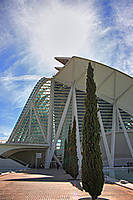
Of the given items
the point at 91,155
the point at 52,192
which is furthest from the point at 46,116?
the point at 91,155

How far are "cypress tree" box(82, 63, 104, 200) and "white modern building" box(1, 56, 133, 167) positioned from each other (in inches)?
744

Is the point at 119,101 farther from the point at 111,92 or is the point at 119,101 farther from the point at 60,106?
the point at 60,106

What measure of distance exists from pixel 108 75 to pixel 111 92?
4.32 m

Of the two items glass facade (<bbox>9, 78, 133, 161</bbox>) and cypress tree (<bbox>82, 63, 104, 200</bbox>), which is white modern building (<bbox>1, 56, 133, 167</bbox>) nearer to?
glass facade (<bbox>9, 78, 133, 161</bbox>)

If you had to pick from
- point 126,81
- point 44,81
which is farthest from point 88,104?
point 44,81

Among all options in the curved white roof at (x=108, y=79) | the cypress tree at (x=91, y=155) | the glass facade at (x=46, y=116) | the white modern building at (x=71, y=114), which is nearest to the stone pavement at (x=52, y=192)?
the cypress tree at (x=91, y=155)

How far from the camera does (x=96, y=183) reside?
8695mm

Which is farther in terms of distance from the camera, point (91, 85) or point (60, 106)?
point (60, 106)

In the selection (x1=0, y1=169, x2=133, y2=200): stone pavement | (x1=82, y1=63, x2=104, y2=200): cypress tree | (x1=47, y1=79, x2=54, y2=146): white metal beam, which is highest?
(x1=47, y1=79, x2=54, y2=146): white metal beam

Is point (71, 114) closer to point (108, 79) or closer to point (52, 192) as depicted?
point (108, 79)

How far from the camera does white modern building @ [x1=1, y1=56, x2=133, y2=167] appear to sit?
102 feet

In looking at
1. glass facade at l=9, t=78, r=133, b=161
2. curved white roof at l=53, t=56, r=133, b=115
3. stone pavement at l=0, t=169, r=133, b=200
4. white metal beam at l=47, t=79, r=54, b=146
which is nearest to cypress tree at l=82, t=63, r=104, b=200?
stone pavement at l=0, t=169, r=133, b=200

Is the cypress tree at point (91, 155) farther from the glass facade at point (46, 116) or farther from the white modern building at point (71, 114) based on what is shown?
the glass facade at point (46, 116)

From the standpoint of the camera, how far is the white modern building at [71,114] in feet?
102
